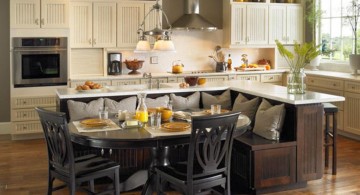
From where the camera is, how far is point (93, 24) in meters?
7.04

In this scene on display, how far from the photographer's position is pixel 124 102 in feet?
15.9

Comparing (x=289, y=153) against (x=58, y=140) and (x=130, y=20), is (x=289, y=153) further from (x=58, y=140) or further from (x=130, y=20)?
(x=130, y=20)

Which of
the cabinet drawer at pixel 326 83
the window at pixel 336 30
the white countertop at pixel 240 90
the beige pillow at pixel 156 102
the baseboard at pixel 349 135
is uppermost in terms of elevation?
the window at pixel 336 30

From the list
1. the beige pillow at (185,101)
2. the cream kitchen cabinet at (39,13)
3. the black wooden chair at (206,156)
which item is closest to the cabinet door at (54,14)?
the cream kitchen cabinet at (39,13)

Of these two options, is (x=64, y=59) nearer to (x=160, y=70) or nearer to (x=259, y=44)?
Answer: (x=160, y=70)

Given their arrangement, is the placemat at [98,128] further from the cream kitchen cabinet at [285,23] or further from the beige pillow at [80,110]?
the cream kitchen cabinet at [285,23]

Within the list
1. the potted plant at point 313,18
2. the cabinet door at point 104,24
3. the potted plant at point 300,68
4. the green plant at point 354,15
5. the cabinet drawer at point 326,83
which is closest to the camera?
the potted plant at point 300,68

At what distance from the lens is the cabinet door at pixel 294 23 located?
27.3 ft

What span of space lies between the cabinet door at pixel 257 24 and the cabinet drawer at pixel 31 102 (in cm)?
362

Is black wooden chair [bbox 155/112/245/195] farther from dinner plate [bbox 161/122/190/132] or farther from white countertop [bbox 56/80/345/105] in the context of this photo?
white countertop [bbox 56/80/345/105]

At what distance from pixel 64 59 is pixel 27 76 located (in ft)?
1.94

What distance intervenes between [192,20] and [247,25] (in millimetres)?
1104

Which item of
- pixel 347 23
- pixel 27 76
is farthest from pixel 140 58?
pixel 347 23

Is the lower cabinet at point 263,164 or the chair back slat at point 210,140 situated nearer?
the chair back slat at point 210,140
